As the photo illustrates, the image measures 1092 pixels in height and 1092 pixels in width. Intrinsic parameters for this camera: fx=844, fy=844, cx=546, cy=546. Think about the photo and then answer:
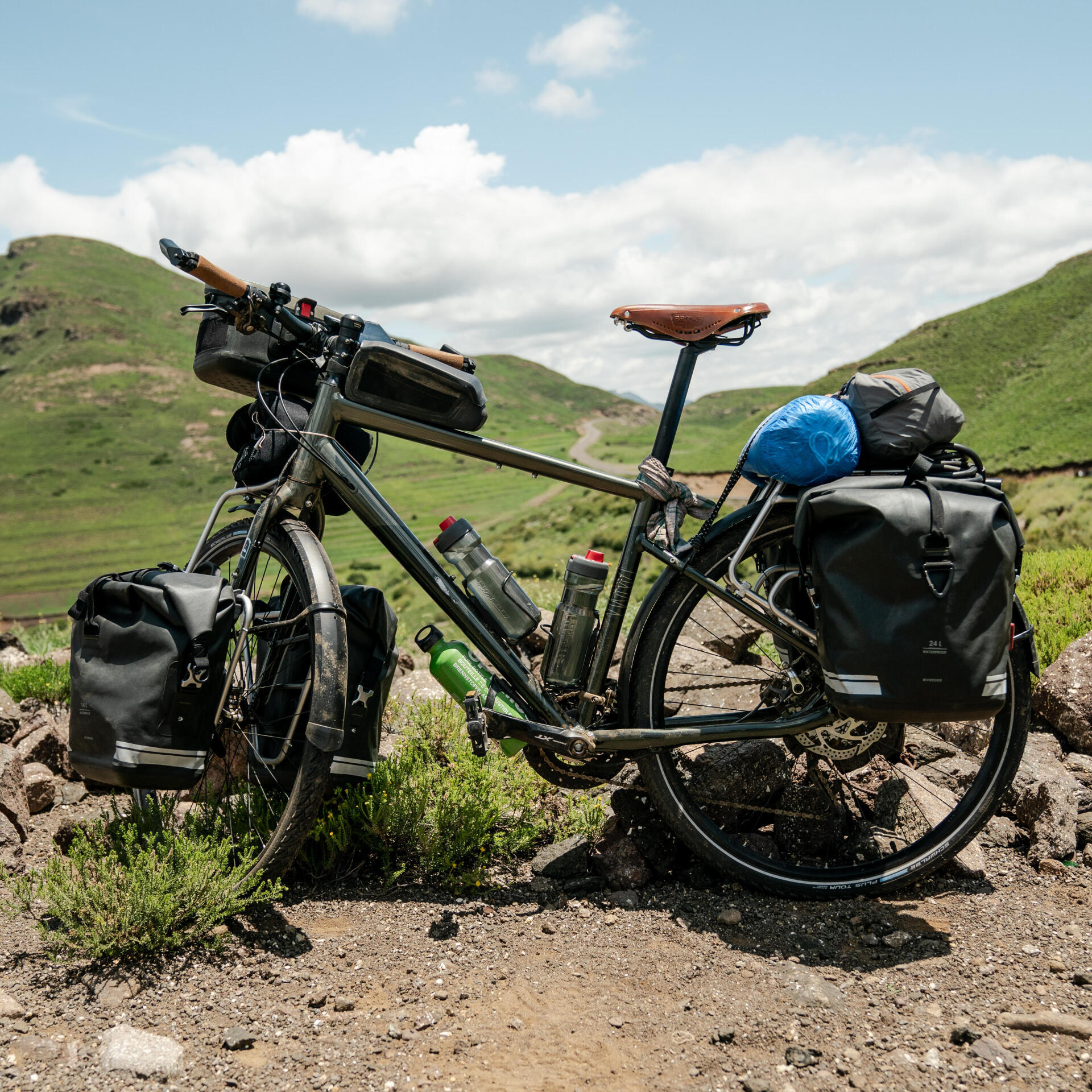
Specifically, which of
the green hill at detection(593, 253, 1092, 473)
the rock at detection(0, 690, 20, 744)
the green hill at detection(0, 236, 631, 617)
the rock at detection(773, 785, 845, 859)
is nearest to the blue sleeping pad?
the rock at detection(773, 785, 845, 859)

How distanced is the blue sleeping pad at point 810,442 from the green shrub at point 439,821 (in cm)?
171

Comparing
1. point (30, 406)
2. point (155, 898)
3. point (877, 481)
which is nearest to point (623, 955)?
point (155, 898)

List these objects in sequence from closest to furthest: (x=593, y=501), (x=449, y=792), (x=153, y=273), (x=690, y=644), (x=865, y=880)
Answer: (x=865, y=880), (x=449, y=792), (x=690, y=644), (x=593, y=501), (x=153, y=273)

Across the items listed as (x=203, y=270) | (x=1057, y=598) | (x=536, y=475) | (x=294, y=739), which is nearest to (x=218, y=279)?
(x=203, y=270)

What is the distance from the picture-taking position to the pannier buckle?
2699 millimetres

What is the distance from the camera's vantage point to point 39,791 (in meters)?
4.23

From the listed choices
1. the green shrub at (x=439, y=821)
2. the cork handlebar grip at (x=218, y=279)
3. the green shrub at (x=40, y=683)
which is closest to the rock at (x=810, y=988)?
the green shrub at (x=439, y=821)

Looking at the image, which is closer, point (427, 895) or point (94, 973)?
point (94, 973)

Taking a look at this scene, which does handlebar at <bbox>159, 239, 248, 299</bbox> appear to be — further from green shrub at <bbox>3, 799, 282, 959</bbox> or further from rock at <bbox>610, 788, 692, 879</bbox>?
rock at <bbox>610, 788, 692, 879</bbox>

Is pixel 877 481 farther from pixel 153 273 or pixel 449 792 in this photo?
pixel 153 273

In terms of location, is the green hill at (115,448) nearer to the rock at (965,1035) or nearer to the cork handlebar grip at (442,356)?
the cork handlebar grip at (442,356)

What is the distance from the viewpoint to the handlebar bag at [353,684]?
337cm

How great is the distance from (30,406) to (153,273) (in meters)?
74.7

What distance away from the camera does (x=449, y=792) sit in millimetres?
3469
